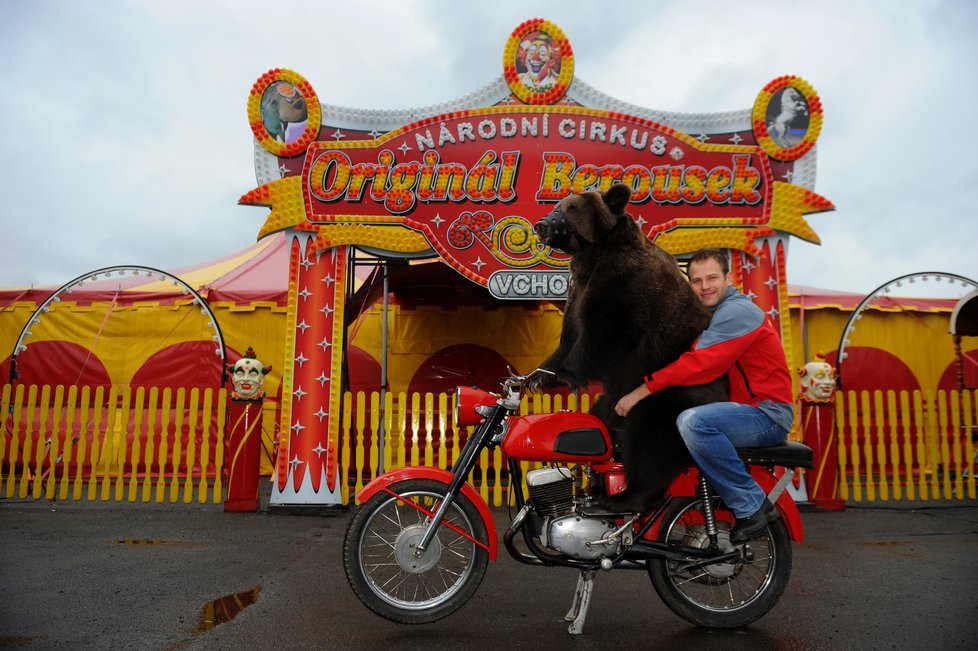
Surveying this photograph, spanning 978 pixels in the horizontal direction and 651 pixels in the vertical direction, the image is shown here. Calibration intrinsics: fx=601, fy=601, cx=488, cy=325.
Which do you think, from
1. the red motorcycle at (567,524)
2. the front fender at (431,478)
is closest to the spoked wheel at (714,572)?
the red motorcycle at (567,524)

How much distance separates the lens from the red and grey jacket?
2.74 m

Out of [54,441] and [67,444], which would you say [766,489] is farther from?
[54,441]

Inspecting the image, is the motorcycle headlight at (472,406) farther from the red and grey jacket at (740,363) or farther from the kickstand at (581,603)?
the kickstand at (581,603)

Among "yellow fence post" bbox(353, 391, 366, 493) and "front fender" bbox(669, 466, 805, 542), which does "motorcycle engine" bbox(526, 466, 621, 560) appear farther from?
"yellow fence post" bbox(353, 391, 366, 493)

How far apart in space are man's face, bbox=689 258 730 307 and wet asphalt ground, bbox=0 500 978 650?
1.65 m

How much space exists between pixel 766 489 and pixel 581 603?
108 cm

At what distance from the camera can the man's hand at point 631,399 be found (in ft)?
9.11

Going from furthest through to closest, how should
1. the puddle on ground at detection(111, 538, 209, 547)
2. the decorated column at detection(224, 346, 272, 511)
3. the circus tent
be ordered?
the circus tent, the decorated column at detection(224, 346, 272, 511), the puddle on ground at detection(111, 538, 209, 547)

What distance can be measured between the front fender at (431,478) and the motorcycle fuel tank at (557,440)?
323 millimetres

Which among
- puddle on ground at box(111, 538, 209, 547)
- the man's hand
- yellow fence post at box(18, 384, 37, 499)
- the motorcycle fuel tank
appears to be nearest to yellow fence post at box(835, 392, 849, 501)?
the man's hand

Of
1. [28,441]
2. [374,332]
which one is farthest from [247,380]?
[374,332]

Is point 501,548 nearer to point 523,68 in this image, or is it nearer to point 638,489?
point 638,489

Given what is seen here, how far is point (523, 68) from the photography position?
21.4 feet

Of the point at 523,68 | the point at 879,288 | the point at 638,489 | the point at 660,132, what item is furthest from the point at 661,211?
the point at 638,489
